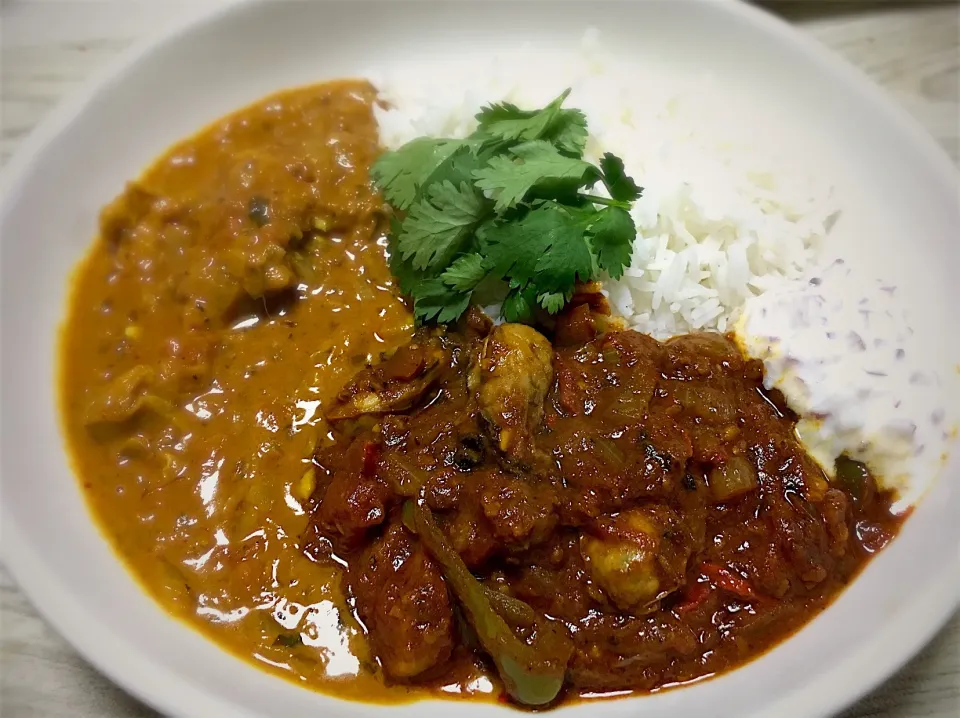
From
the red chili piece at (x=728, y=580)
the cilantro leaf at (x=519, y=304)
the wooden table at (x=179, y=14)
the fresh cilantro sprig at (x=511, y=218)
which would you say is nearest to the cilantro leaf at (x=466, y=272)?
the fresh cilantro sprig at (x=511, y=218)

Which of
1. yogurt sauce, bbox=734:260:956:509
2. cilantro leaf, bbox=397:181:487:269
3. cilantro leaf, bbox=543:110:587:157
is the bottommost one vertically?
yogurt sauce, bbox=734:260:956:509

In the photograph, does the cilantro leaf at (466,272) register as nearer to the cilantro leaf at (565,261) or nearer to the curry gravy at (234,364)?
the cilantro leaf at (565,261)

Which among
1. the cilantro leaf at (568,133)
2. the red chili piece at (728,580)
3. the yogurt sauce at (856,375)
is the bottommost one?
the red chili piece at (728,580)

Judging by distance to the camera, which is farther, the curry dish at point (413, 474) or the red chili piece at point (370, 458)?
the red chili piece at point (370, 458)

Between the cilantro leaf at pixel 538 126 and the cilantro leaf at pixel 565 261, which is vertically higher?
the cilantro leaf at pixel 538 126

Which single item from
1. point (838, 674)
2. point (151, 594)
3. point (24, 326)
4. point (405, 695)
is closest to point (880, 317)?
point (838, 674)

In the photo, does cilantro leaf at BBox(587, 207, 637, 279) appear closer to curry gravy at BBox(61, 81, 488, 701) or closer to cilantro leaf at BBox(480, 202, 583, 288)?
cilantro leaf at BBox(480, 202, 583, 288)

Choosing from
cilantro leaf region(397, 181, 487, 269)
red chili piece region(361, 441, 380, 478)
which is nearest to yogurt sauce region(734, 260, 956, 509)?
cilantro leaf region(397, 181, 487, 269)

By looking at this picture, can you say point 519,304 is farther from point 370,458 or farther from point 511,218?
point 370,458
